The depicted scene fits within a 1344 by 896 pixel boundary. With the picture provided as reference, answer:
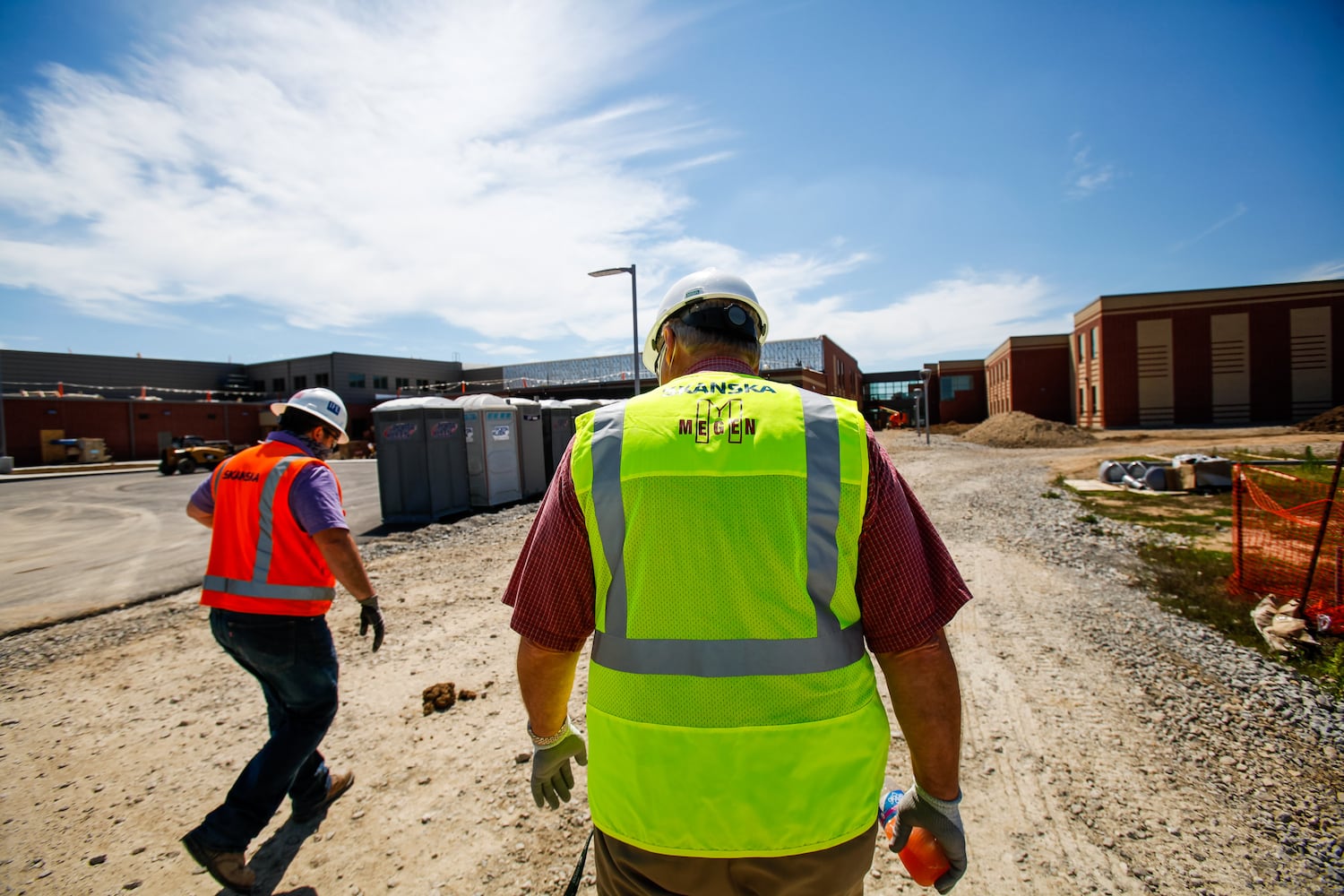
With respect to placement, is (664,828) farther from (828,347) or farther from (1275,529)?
(828,347)

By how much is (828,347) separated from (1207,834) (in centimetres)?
3344

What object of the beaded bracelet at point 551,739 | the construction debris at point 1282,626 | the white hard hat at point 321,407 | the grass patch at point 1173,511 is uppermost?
the white hard hat at point 321,407

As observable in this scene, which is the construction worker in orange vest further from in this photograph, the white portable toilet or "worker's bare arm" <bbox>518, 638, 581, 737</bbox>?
the white portable toilet

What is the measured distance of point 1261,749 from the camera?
3625 mm

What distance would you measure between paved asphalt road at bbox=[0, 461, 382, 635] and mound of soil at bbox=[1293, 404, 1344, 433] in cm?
4482

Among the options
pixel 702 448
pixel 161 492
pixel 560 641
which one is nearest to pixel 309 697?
pixel 560 641

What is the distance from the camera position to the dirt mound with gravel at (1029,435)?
3653 centimetres

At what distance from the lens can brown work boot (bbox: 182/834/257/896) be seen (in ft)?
8.60

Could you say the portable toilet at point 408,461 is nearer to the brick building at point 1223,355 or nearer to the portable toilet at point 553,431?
the portable toilet at point 553,431

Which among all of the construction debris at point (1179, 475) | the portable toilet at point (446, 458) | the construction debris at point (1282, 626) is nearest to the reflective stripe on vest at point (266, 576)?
the construction debris at point (1282, 626)

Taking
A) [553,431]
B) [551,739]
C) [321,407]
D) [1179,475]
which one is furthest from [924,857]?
[1179,475]

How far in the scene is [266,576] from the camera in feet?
9.53

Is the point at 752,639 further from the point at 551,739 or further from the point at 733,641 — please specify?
the point at 551,739

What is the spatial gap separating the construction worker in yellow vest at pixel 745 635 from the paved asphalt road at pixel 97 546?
848 cm
